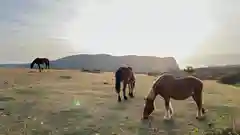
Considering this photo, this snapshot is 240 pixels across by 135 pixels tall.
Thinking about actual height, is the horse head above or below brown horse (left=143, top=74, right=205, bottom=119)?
below

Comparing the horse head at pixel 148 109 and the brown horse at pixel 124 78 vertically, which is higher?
the brown horse at pixel 124 78

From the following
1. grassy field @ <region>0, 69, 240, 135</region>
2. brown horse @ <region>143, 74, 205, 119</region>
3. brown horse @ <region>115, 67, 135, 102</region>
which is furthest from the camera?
brown horse @ <region>115, 67, 135, 102</region>

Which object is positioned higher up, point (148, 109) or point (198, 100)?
point (198, 100)

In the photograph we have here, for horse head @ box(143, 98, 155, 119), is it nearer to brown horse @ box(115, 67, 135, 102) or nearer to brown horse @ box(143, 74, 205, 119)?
brown horse @ box(143, 74, 205, 119)

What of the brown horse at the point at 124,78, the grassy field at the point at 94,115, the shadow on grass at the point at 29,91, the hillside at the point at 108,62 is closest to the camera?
the grassy field at the point at 94,115

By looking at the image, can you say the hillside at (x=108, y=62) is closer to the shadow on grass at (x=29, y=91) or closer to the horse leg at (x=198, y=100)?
the shadow on grass at (x=29, y=91)

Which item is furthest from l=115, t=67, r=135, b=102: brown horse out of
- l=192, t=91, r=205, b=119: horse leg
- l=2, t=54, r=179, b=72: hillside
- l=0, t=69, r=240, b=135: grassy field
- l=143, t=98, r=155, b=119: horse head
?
l=2, t=54, r=179, b=72: hillside

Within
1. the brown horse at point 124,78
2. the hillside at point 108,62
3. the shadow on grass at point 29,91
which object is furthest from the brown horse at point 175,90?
the hillside at point 108,62

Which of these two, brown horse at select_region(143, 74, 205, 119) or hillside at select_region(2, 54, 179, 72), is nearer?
brown horse at select_region(143, 74, 205, 119)

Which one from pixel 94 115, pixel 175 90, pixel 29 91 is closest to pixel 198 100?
pixel 175 90

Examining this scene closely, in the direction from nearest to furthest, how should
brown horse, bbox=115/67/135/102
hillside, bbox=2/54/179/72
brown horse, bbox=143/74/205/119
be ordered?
brown horse, bbox=143/74/205/119 < brown horse, bbox=115/67/135/102 < hillside, bbox=2/54/179/72

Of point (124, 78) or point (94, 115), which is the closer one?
point (94, 115)

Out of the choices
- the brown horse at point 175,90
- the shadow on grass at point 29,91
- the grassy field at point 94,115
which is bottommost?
the grassy field at point 94,115

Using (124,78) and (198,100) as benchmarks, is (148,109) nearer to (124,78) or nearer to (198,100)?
(198,100)
